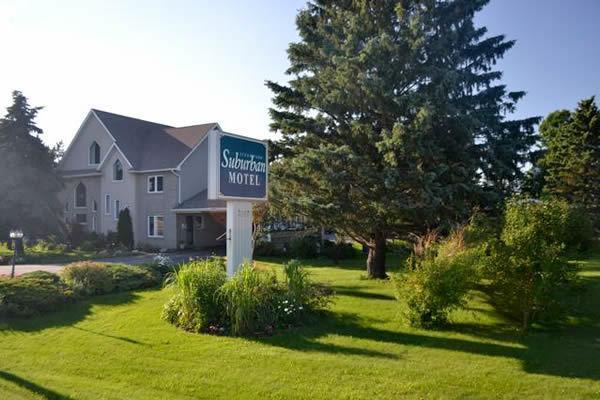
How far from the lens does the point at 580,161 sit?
31719 mm

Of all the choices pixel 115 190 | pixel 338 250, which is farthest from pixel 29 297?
pixel 115 190

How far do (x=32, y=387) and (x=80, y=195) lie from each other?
110 feet

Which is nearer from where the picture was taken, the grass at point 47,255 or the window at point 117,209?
the grass at point 47,255

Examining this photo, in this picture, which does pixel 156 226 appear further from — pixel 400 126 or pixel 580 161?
pixel 580 161

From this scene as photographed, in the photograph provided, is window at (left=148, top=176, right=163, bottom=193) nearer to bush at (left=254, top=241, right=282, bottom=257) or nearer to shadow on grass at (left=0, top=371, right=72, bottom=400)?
bush at (left=254, top=241, right=282, bottom=257)

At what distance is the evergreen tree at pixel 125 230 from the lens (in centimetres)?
3262

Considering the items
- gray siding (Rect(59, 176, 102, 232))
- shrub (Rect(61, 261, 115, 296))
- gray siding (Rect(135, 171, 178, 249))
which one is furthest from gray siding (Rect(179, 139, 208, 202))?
shrub (Rect(61, 261, 115, 296))

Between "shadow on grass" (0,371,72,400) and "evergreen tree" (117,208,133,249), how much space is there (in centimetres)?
2564

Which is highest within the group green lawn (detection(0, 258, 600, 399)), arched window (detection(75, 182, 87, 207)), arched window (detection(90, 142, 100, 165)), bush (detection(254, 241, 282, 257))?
arched window (detection(90, 142, 100, 165))

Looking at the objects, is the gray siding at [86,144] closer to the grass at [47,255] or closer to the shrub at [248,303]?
the grass at [47,255]

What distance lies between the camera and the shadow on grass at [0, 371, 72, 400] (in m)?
6.60

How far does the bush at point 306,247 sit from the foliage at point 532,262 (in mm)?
17563

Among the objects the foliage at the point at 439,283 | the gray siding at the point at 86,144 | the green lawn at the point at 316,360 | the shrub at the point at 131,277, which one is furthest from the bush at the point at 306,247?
the gray siding at the point at 86,144

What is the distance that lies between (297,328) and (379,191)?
5.84m
